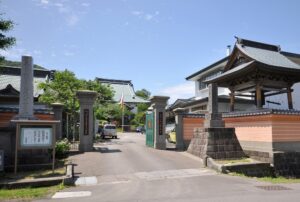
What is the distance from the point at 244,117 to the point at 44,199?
12278 mm

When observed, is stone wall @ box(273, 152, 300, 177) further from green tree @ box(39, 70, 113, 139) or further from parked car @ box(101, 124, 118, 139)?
parked car @ box(101, 124, 118, 139)

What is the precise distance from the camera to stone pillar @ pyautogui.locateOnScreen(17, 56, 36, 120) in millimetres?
13184

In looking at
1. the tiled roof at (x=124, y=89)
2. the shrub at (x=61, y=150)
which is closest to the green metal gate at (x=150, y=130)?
the shrub at (x=61, y=150)

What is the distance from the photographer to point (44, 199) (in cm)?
820

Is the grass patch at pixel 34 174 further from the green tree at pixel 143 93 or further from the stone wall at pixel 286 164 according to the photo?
the green tree at pixel 143 93

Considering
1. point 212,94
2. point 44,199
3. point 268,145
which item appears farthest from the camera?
point 212,94

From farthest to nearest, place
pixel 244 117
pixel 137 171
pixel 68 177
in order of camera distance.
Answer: pixel 244 117
pixel 137 171
pixel 68 177

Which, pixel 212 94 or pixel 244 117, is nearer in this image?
pixel 212 94

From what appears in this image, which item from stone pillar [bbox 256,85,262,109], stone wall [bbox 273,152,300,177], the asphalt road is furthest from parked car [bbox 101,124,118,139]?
stone wall [bbox 273,152,300,177]

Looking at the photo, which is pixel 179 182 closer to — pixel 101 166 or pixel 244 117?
pixel 101 166

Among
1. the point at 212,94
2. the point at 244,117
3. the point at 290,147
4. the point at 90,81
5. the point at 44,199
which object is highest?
the point at 90,81

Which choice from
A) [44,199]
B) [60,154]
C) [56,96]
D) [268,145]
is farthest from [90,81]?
[44,199]

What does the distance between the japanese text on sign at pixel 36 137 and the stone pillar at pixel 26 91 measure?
2084mm

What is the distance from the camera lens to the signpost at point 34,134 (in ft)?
36.1
